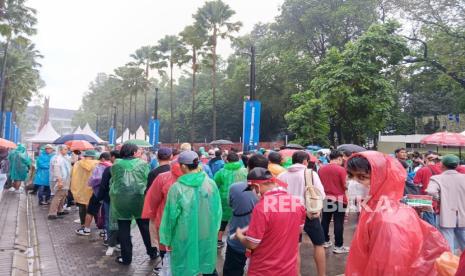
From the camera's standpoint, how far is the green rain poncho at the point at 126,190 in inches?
210

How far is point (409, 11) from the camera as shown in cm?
2195

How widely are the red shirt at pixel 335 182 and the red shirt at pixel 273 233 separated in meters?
3.19

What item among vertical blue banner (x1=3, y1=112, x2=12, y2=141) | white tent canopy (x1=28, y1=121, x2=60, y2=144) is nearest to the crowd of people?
white tent canopy (x1=28, y1=121, x2=60, y2=144)

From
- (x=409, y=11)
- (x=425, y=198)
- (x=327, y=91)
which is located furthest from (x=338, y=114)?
(x=425, y=198)

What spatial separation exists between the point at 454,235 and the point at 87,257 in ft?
18.2

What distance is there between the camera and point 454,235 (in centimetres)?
518

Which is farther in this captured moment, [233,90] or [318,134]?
[233,90]

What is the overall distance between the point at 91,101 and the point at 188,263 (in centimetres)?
8267

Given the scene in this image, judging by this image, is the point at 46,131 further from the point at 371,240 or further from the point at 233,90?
the point at 371,240

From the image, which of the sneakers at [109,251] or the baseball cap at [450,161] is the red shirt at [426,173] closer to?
the baseball cap at [450,161]

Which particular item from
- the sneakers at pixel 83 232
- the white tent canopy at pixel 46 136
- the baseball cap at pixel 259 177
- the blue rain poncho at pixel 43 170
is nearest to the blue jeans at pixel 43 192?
the blue rain poncho at pixel 43 170

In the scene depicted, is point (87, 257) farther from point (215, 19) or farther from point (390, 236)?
point (215, 19)

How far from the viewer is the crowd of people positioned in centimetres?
204

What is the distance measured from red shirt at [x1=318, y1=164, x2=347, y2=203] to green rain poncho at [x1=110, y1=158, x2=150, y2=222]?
9.66 ft
